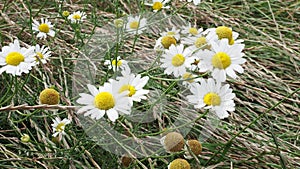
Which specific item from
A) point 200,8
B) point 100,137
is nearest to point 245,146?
point 100,137

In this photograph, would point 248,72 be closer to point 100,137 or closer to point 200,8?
point 200,8

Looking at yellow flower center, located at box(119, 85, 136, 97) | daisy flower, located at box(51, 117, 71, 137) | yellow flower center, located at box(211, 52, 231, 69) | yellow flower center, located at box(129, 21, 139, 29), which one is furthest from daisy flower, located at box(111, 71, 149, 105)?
yellow flower center, located at box(129, 21, 139, 29)

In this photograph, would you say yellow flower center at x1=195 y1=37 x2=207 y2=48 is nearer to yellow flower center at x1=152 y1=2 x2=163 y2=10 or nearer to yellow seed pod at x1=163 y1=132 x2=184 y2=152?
yellow seed pod at x1=163 y1=132 x2=184 y2=152

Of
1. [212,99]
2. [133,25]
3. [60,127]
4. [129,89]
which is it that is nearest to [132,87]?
[129,89]

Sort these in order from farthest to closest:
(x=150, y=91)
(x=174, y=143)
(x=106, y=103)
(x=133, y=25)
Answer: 1. (x=133, y=25)
2. (x=150, y=91)
3. (x=174, y=143)
4. (x=106, y=103)

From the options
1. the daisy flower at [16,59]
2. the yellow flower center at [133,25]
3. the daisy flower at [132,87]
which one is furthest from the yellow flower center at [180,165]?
the yellow flower center at [133,25]

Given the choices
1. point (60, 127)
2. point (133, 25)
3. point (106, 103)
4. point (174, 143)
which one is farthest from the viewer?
point (133, 25)

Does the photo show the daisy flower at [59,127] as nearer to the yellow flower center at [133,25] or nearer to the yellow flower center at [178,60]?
the yellow flower center at [178,60]

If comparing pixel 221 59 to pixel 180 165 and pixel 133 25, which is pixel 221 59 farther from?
pixel 133 25
